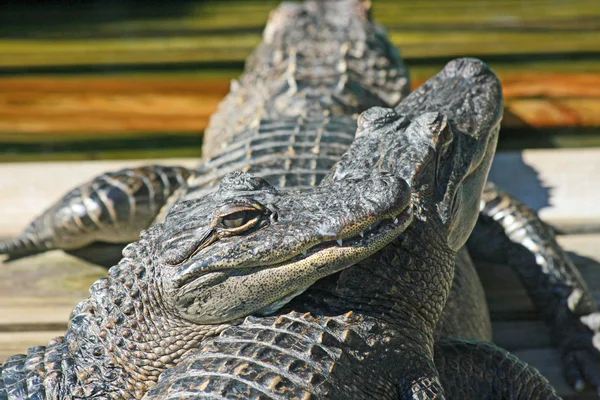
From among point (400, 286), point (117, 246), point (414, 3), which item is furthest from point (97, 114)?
point (400, 286)

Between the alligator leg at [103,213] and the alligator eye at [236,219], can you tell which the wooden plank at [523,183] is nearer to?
the alligator leg at [103,213]

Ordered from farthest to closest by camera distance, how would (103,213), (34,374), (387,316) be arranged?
(103,213) < (34,374) < (387,316)

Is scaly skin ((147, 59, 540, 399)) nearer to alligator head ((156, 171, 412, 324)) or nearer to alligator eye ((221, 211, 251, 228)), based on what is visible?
alligator head ((156, 171, 412, 324))

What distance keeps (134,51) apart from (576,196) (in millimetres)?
3033

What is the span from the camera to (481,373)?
91.4 inches

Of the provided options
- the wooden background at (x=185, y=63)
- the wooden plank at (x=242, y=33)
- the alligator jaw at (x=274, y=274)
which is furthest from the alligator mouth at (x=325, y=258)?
the wooden plank at (x=242, y=33)

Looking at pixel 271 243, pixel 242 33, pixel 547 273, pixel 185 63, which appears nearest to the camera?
pixel 271 243

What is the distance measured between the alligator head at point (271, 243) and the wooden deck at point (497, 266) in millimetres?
1250

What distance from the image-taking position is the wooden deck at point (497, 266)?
3.03 m

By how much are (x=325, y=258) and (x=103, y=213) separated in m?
1.62

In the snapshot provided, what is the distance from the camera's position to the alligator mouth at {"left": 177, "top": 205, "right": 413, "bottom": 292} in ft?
6.25

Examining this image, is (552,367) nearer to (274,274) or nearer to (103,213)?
(274,274)

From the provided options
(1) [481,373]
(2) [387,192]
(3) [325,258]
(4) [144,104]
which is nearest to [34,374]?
(3) [325,258]

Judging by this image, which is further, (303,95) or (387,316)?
(303,95)
